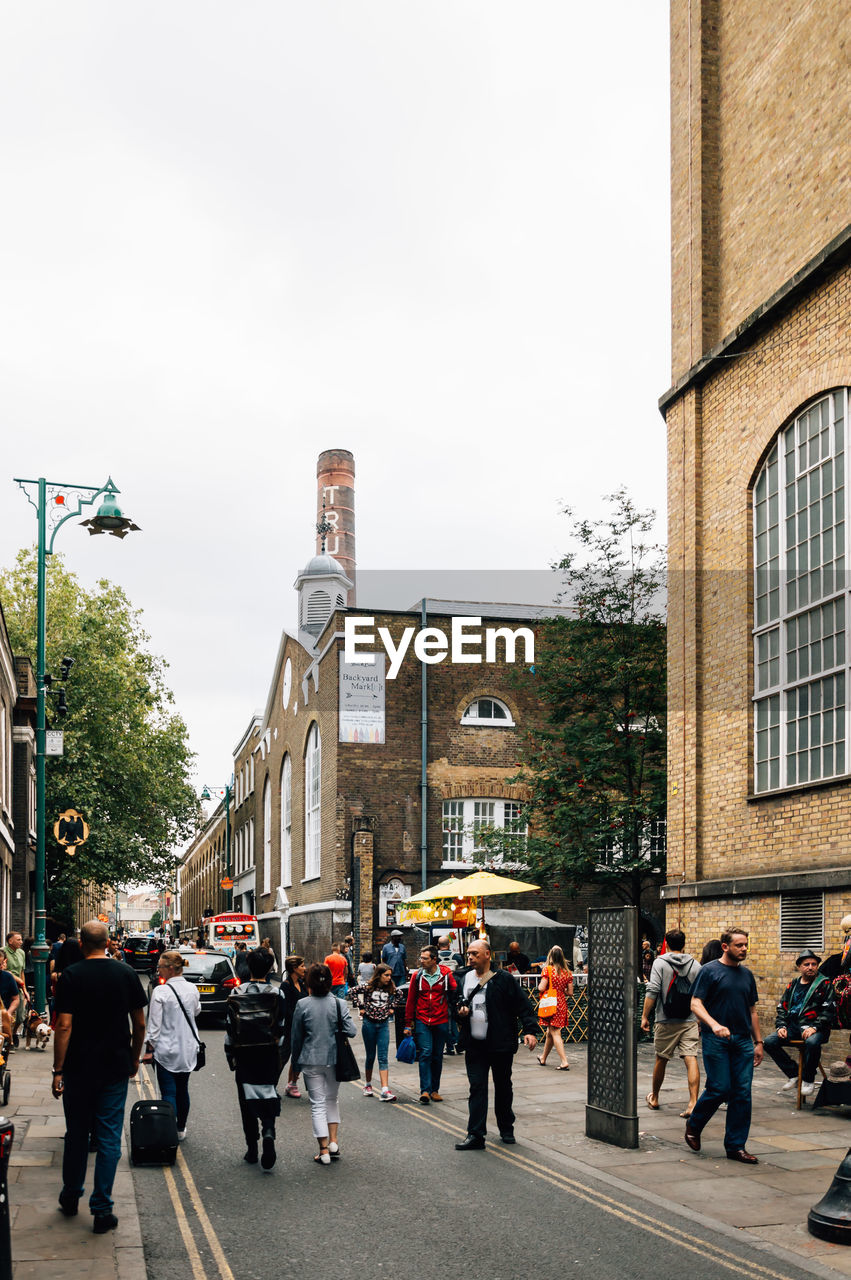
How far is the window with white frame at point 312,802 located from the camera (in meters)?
40.2

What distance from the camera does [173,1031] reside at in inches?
415

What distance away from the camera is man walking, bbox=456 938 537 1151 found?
10508 millimetres

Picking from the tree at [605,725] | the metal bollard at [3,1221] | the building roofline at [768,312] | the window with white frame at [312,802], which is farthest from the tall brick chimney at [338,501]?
the metal bollard at [3,1221]

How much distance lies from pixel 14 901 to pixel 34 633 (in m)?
13.1

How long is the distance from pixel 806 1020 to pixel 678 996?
1611 mm

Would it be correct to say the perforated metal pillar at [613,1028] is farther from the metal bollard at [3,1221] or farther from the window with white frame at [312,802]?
the window with white frame at [312,802]

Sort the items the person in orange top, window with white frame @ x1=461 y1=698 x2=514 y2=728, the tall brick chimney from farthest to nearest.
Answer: the tall brick chimney, window with white frame @ x1=461 y1=698 x2=514 y2=728, the person in orange top

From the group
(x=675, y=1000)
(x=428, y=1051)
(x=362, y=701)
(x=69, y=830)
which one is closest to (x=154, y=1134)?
(x=428, y=1051)

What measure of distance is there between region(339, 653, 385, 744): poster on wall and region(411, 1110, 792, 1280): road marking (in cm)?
2612

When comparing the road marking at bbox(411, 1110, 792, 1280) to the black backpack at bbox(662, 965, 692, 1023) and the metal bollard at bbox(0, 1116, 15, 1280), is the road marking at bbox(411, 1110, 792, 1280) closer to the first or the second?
the black backpack at bbox(662, 965, 692, 1023)

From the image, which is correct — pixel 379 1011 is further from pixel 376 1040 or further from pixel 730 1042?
pixel 730 1042

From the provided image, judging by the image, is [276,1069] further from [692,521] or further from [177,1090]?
[692,521]

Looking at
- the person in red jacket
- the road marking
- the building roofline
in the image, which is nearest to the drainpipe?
the building roofline

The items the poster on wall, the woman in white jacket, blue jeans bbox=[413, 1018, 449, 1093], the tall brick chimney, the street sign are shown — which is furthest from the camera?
the tall brick chimney
